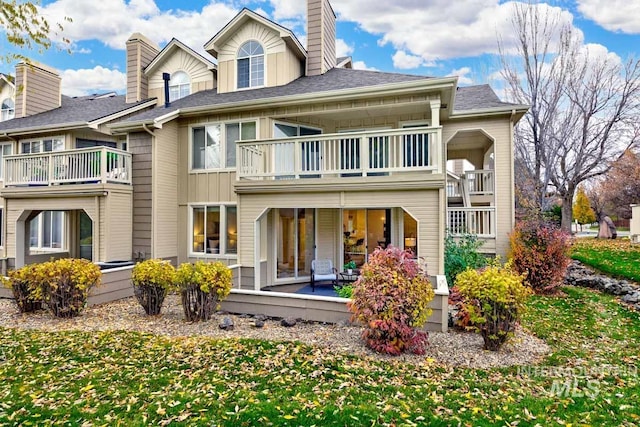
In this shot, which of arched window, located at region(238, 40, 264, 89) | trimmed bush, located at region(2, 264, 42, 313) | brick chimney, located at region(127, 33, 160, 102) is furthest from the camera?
brick chimney, located at region(127, 33, 160, 102)

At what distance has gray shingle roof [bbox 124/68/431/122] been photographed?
33.0 feet

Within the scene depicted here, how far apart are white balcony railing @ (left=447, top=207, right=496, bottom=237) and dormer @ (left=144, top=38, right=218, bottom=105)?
969 centimetres

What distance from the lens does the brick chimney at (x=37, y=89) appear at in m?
15.1

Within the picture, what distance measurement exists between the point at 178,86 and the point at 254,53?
352 cm

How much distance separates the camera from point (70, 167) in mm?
10539

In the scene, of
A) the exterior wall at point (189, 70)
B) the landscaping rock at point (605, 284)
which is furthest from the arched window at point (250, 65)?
the landscaping rock at point (605, 284)

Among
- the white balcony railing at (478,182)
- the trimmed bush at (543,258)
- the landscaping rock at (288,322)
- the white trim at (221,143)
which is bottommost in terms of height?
the landscaping rock at (288,322)

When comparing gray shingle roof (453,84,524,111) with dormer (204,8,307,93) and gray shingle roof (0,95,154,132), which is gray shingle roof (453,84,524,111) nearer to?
dormer (204,8,307,93)

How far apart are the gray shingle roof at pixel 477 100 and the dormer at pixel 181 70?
28.7ft

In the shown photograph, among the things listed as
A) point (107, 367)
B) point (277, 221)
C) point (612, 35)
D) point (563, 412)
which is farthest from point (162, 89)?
point (612, 35)

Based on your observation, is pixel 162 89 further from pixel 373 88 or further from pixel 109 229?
pixel 373 88

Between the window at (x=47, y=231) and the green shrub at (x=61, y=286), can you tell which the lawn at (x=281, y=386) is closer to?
the green shrub at (x=61, y=286)

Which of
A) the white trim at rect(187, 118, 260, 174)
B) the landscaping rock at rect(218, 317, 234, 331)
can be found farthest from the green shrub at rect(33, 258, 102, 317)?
the white trim at rect(187, 118, 260, 174)

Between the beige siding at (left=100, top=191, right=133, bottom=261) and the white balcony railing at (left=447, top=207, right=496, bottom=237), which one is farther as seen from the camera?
the white balcony railing at (left=447, top=207, right=496, bottom=237)
